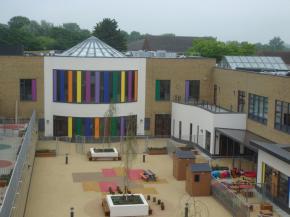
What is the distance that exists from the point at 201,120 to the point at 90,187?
43.1 ft

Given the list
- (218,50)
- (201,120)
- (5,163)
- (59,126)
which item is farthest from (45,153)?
(218,50)

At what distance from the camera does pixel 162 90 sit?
44031mm

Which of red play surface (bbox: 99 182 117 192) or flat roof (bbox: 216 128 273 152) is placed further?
flat roof (bbox: 216 128 273 152)

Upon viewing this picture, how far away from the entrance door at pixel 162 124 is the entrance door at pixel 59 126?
8195 mm

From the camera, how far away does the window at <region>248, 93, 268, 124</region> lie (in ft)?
108

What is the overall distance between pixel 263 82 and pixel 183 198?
11494 millimetres

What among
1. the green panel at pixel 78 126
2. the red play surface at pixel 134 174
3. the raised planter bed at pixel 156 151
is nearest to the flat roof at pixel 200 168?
the red play surface at pixel 134 174

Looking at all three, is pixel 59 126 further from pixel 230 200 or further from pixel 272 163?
pixel 230 200

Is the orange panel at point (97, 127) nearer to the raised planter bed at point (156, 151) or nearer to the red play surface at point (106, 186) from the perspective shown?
the raised planter bed at point (156, 151)

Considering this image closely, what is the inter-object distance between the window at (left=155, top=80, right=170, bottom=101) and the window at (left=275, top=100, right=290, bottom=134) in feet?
46.7

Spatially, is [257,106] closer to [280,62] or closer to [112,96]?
[112,96]

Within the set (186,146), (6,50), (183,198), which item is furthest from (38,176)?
(6,50)

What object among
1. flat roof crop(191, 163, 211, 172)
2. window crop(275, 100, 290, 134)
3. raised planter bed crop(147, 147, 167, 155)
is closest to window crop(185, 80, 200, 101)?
raised planter bed crop(147, 147, 167, 155)

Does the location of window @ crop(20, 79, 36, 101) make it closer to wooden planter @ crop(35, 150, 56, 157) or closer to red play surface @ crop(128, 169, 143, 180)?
wooden planter @ crop(35, 150, 56, 157)
